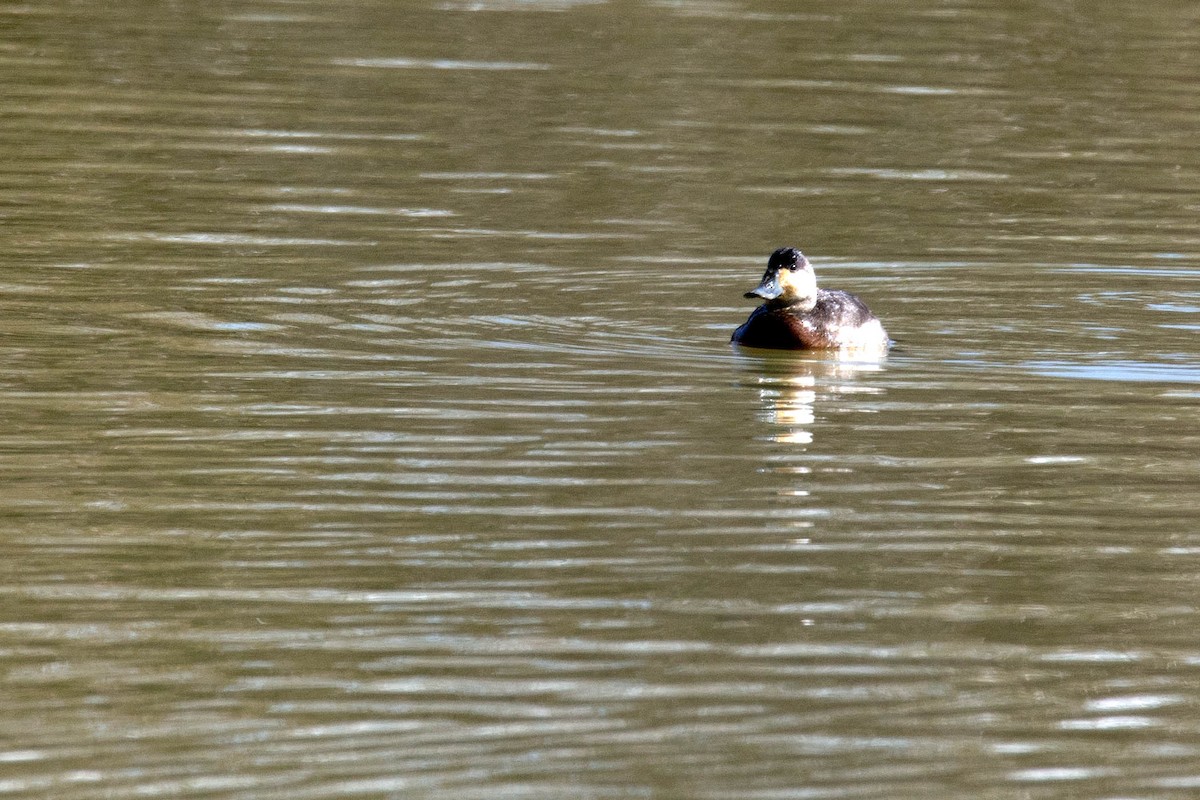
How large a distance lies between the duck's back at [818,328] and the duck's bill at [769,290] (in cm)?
7

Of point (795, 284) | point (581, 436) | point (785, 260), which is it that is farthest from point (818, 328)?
point (581, 436)

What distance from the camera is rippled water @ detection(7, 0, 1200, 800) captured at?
6617 millimetres

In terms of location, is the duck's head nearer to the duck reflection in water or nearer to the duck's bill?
the duck's bill

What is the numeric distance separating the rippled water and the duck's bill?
16.7 inches

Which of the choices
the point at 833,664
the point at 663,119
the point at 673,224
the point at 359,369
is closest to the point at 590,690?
the point at 833,664

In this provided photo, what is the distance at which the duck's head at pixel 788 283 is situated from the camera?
43.0ft

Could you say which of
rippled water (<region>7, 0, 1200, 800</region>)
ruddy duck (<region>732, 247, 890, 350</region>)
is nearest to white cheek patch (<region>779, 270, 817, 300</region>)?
ruddy duck (<region>732, 247, 890, 350</region>)

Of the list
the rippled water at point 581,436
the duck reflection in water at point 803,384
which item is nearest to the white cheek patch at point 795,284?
the duck reflection in water at point 803,384

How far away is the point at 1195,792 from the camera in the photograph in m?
6.21

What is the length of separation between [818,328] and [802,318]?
13cm

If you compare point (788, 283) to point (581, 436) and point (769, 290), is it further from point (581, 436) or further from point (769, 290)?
point (581, 436)

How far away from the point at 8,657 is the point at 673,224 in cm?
1017

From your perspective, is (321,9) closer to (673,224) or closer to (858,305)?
(673,224)

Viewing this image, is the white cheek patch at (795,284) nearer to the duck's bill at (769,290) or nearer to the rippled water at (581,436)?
the duck's bill at (769,290)
